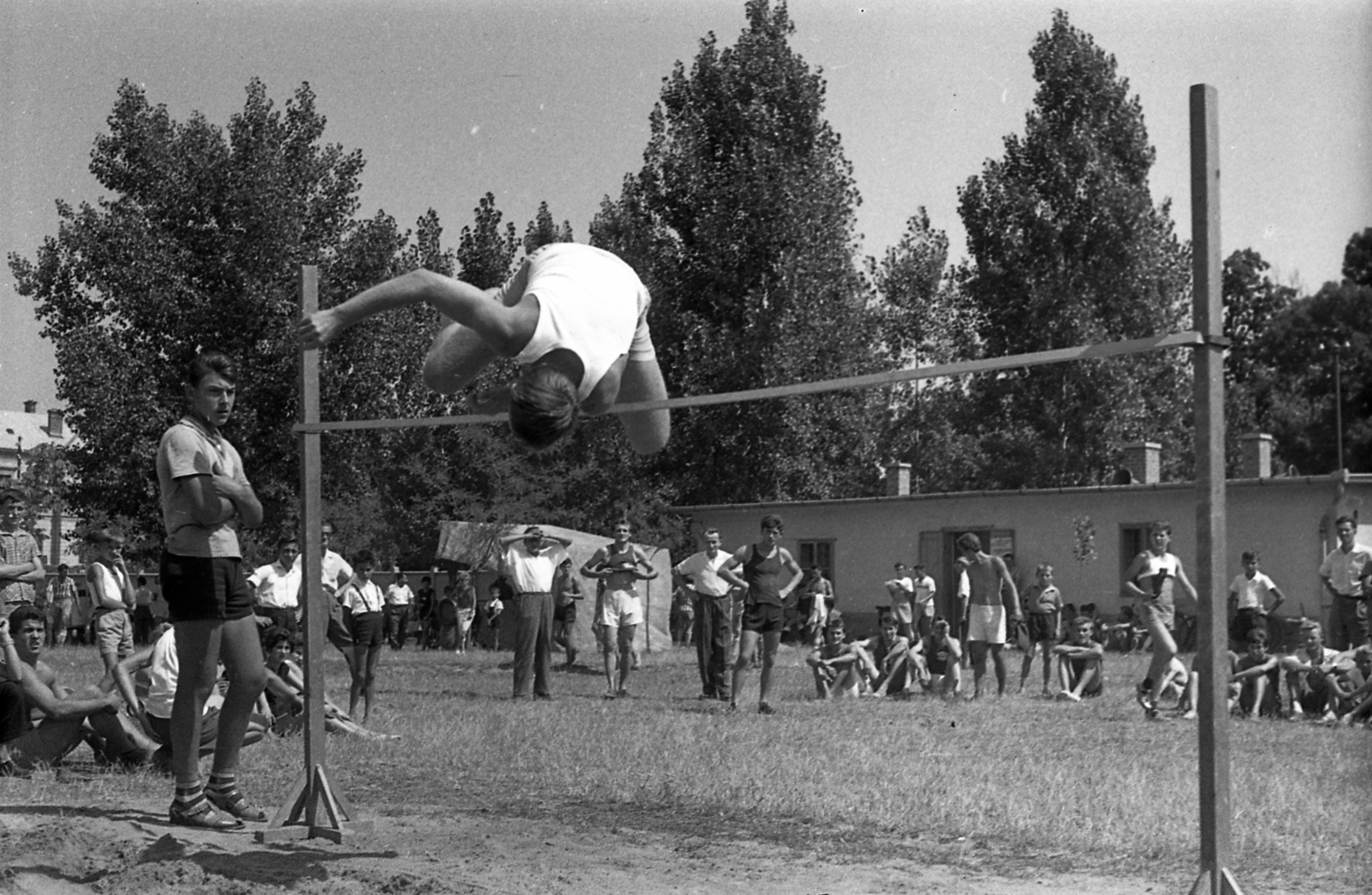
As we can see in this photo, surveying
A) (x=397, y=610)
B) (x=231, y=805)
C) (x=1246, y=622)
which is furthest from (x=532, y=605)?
(x=397, y=610)

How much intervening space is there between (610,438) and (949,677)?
1776 cm

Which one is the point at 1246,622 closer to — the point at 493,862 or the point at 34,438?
the point at 493,862

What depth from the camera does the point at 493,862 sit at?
6121 millimetres

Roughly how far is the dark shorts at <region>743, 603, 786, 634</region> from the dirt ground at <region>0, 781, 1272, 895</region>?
612 cm

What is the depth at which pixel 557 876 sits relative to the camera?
5840 mm

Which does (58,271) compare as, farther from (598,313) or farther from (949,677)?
(598,313)

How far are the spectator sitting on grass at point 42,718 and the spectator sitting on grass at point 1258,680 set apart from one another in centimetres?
882

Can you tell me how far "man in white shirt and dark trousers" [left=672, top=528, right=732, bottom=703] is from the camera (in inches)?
579

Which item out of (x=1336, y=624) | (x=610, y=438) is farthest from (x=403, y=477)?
(x=1336, y=624)

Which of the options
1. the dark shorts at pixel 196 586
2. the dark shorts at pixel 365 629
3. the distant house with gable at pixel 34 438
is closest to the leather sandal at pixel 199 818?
the dark shorts at pixel 196 586

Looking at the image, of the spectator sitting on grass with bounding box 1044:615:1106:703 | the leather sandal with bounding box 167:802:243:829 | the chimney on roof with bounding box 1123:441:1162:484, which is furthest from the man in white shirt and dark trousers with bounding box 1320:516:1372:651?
the chimney on roof with bounding box 1123:441:1162:484

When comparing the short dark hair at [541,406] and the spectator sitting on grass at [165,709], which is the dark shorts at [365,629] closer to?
the spectator sitting on grass at [165,709]

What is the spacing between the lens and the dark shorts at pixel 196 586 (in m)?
6.32

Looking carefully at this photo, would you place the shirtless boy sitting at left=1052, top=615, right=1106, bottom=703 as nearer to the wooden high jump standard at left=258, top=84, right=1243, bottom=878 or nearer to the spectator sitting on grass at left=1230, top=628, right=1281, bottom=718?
the spectator sitting on grass at left=1230, top=628, right=1281, bottom=718
